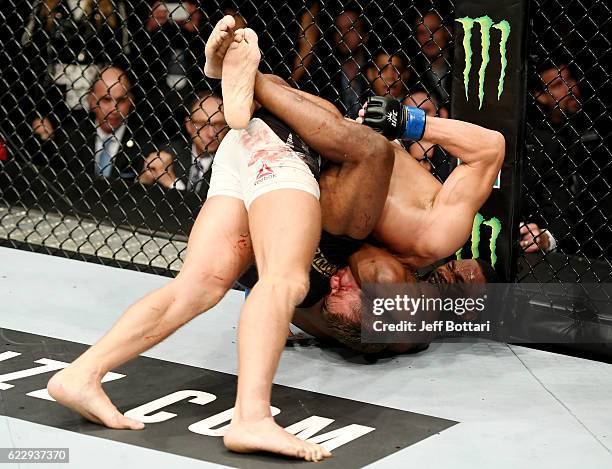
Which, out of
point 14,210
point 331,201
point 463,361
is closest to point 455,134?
point 331,201

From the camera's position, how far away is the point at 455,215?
2.28 meters

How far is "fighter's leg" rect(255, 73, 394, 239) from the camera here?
204cm

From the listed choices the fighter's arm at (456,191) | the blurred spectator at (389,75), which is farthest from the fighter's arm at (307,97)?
the blurred spectator at (389,75)

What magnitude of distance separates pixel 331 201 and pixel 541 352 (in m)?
0.68

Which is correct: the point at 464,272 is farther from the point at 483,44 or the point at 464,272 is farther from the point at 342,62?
the point at 342,62

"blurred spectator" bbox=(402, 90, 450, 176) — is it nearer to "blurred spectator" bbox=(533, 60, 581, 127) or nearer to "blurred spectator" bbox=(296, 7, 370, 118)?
"blurred spectator" bbox=(296, 7, 370, 118)

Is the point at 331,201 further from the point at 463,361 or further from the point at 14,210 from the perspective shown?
the point at 14,210

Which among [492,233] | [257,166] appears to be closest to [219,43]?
[257,166]

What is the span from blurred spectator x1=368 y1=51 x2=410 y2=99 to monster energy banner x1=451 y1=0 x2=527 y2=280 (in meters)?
0.33

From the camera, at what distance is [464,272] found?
2.44m

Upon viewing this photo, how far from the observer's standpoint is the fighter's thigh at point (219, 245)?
2.00 meters

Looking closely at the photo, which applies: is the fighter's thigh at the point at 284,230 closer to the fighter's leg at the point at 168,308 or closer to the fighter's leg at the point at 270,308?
the fighter's leg at the point at 270,308

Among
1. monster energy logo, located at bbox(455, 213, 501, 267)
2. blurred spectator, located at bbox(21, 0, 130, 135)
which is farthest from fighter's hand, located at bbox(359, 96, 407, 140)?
blurred spectator, located at bbox(21, 0, 130, 135)

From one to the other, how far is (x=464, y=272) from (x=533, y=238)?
0.91ft
